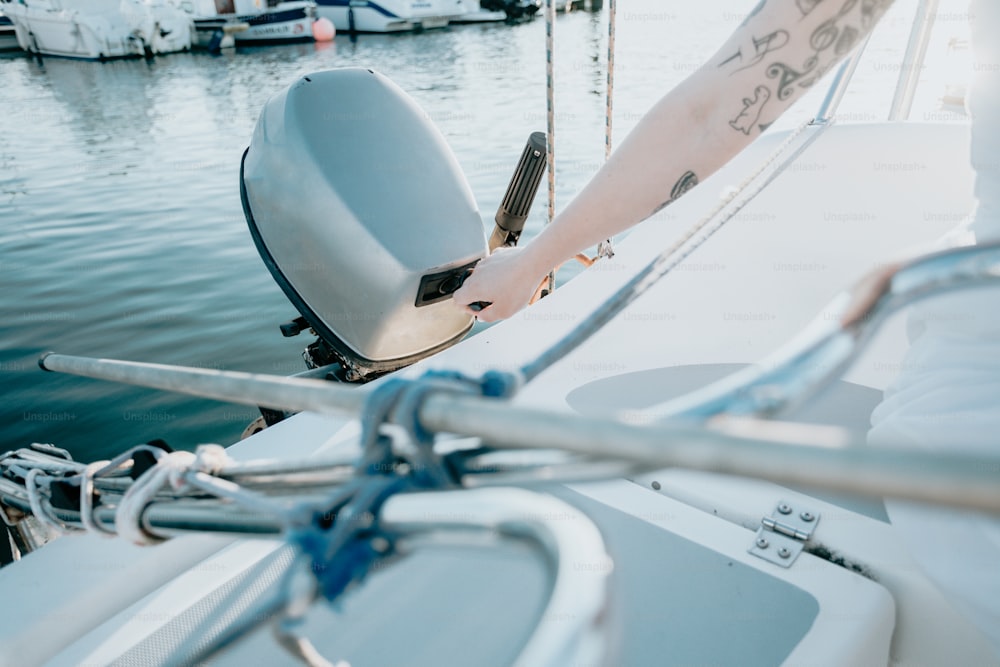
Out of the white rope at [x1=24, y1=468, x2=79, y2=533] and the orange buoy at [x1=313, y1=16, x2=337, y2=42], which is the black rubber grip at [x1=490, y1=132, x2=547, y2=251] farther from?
the orange buoy at [x1=313, y1=16, x2=337, y2=42]

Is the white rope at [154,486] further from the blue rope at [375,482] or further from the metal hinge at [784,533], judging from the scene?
the metal hinge at [784,533]

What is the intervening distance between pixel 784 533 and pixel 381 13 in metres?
23.4

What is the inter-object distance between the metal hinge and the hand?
0.49m

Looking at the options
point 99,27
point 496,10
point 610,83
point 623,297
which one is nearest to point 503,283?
point 623,297

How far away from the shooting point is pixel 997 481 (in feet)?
0.75

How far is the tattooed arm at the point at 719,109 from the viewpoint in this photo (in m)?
0.74

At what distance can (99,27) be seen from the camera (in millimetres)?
17625

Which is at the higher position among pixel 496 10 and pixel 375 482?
pixel 375 482

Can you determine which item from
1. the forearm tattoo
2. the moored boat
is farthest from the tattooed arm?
the moored boat

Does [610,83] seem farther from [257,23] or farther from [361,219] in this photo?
[257,23]

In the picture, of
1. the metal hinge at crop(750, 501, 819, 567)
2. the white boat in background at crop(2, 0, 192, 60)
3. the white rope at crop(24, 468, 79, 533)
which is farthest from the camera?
the white boat in background at crop(2, 0, 192, 60)

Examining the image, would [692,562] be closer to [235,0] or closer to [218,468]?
[218,468]

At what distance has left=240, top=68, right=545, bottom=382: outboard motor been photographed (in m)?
1.53

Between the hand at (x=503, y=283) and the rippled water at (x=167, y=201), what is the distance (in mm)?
1050
